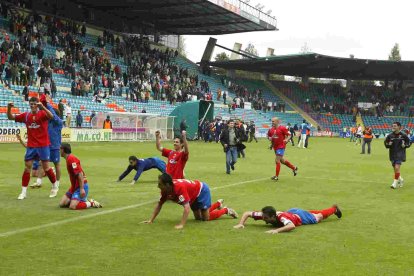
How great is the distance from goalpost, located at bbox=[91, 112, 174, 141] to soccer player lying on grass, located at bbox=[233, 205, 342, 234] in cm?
2797

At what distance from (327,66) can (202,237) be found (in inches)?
2426

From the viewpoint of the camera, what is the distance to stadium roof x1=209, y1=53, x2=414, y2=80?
62419 millimetres

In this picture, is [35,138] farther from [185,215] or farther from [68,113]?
[68,113]

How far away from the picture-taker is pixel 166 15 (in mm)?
53375

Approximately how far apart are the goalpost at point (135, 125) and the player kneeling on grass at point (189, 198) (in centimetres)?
2720

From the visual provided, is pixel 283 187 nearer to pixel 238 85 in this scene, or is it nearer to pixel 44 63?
pixel 44 63

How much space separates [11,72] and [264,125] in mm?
30373

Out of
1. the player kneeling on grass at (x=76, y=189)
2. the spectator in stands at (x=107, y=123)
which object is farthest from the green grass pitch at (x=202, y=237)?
the spectator in stands at (x=107, y=123)

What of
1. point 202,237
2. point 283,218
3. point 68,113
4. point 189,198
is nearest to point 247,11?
point 68,113

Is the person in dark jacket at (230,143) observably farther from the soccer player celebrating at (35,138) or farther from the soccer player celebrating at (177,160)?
the soccer player celebrating at (35,138)

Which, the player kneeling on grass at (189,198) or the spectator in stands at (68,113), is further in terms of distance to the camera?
the spectator in stands at (68,113)

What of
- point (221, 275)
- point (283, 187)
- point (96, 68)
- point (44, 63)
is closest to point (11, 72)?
point (44, 63)

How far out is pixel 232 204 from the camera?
1096 cm

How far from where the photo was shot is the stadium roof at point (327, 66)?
62419 mm
